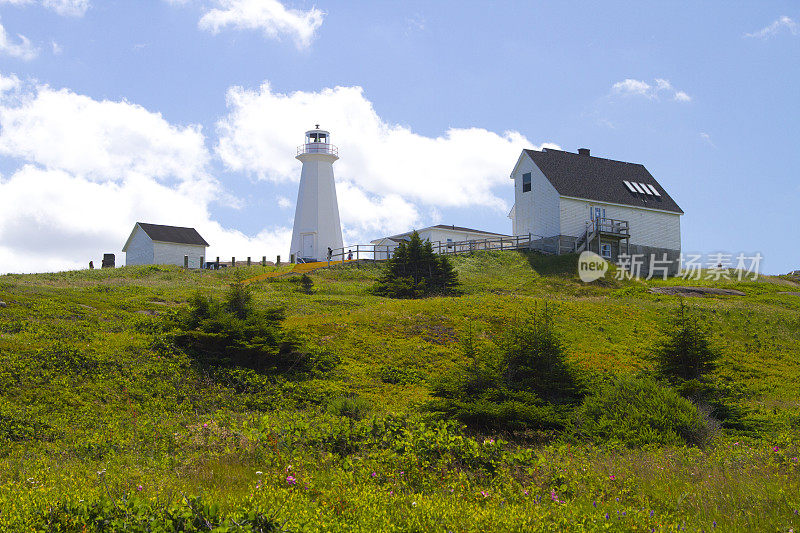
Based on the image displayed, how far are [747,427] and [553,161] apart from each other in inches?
1705

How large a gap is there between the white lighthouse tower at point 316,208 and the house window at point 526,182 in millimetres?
15339

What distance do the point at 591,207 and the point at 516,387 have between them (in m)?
40.6

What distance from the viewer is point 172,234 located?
58.9 m

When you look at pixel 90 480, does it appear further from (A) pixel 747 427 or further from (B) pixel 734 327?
(B) pixel 734 327

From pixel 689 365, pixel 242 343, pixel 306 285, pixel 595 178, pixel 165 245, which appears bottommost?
pixel 242 343

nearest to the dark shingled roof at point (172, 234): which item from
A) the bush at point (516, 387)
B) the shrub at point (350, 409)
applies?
the shrub at point (350, 409)

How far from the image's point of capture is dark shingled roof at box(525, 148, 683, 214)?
52.9 m

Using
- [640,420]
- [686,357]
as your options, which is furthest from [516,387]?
[686,357]

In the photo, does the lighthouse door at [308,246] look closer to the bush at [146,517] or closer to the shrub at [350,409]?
the shrub at [350,409]

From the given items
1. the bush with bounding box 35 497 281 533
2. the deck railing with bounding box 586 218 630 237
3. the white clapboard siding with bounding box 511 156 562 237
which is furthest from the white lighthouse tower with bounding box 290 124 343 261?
the bush with bounding box 35 497 281 533

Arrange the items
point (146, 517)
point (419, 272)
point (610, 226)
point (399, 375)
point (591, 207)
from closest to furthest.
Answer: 1. point (146, 517)
2. point (399, 375)
3. point (419, 272)
4. point (610, 226)
5. point (591, 207)

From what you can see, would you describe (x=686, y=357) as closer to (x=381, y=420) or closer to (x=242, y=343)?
(x=381, y=420)

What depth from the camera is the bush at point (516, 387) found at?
13.1 m

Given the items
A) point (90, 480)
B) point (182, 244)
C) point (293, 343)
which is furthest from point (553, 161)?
point (90, 480)
